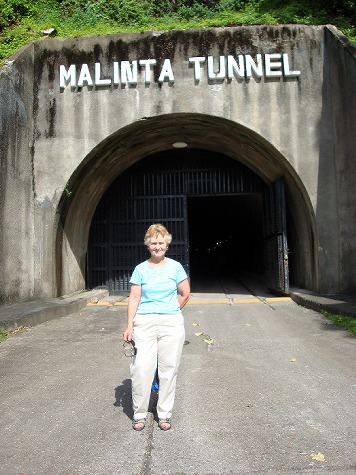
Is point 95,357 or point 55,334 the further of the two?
point 55,334

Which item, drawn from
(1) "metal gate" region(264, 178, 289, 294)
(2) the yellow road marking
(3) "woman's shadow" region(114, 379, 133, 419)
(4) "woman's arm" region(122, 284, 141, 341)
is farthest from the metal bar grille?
(4) "woman's arm" region(122, 284, 141, 341)

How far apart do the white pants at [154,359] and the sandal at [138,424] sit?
0.08 feet

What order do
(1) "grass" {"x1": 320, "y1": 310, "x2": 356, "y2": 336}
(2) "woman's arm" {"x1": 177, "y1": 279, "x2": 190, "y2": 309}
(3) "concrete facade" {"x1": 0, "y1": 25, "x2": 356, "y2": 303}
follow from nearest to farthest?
1. (2) "woman's arm" {"x1": 177, "y1": 279, "x2": 190, "y2": 309}
2. (1) "grass" {"x1": 320, "y1": 310, "x2": 356, "y2": 336}
3. (3) "concrete facade" {"x1": 0, "y1": 25, "x2": 356, "y2": 303}

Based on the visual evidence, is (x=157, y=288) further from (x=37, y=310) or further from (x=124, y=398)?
(x=37, y=310)

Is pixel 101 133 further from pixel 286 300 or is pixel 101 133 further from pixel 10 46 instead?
pixel 286 300

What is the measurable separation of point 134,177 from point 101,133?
122 inches

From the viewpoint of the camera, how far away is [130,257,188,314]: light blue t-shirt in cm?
313

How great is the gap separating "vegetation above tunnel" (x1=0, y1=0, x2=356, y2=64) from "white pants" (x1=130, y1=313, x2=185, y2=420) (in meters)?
8.65

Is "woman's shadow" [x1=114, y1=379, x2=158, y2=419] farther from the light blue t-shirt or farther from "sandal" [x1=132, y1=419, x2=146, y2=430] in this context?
the light blue t-shirt

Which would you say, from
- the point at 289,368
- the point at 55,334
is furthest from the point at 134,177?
the point at 289,368

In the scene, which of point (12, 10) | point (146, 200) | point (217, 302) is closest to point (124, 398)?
point (217, 302)

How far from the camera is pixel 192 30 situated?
9195 mm

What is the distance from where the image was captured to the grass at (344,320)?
20.0ft

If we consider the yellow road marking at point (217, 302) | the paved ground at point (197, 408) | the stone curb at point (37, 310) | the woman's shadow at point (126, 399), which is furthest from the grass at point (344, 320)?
the stone curb at point (37, 310)
